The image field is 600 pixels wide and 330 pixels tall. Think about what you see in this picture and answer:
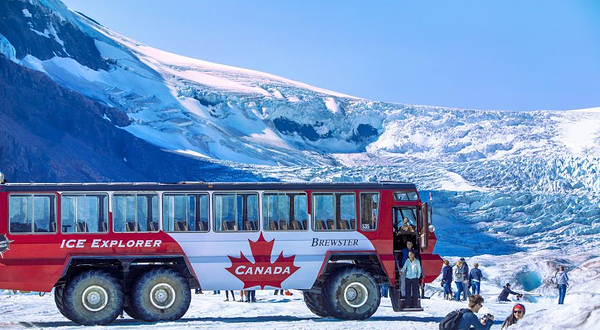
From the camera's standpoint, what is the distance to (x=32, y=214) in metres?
18.1

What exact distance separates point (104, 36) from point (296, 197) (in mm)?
98424

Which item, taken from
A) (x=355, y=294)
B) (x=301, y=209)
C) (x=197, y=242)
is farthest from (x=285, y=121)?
(x=197, y=242)

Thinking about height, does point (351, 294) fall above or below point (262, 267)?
below

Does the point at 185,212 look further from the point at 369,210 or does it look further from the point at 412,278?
the point at 412,278

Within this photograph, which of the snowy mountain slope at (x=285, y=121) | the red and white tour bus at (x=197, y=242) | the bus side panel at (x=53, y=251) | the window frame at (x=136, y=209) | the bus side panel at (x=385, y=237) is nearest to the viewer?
the bus side panel at (x=53, y=251)

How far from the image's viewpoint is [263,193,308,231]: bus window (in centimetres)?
1888

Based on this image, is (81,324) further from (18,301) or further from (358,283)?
(18,301)

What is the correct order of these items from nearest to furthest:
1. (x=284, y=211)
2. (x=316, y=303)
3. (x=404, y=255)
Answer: (x=284, y=211), (x=404, y=255), (x=316, y=303)

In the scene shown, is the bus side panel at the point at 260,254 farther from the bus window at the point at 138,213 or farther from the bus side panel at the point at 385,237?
the bus window at the point at 138,213

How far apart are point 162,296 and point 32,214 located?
304cm

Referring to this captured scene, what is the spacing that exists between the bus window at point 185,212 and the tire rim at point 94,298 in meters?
1.79

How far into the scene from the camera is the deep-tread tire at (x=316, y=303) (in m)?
20.1

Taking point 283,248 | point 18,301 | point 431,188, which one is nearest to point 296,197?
point 283,248

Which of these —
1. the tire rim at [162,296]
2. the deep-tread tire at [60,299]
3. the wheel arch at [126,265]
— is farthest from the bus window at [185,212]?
the deep-tread tire at [60,299]
